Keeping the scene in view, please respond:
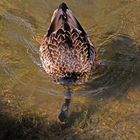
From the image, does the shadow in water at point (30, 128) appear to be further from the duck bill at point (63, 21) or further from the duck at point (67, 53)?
the duck bill at point (63, 21)

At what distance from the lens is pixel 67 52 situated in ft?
21.9

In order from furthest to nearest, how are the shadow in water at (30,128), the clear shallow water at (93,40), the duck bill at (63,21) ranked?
the clear shallow water at (93,40) → the duck bill at (63,21) → the shadow in water at (30,128)

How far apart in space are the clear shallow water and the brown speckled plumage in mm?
378

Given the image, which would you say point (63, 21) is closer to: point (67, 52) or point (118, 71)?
point (67, 52)

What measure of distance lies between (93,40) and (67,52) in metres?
1.34

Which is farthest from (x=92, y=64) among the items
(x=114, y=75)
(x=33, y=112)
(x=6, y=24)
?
(x=6, y=24)

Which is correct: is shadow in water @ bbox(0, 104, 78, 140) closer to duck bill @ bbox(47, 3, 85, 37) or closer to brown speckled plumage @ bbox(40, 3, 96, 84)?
brown speckled plumage @ bbox(40, 3, 96, 84)

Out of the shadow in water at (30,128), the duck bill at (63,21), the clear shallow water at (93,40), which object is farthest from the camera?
the clear shallow water at (93,40)

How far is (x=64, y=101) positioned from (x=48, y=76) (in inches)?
19.6

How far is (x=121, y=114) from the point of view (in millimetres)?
6984

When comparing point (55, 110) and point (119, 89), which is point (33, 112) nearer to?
point (55, 110)

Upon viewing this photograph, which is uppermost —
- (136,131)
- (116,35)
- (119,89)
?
(116,35)

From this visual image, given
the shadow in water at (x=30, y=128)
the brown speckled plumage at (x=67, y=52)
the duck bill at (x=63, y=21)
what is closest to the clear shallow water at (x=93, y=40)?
the shadow in water at (x=30, y=128)

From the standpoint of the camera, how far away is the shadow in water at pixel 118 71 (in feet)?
23.6
